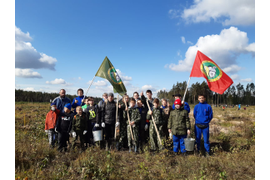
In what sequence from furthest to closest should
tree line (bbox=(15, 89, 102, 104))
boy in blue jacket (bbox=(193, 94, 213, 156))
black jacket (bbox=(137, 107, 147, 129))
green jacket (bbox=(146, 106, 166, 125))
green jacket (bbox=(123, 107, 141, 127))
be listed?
tree line (bbox=(15, 89, 102, 104)) < black jacket (bbox=(137, 107, 147, 129)) < green jacket (bbox=(123, 107, 141, 127)) < green jacket (bbox=(146, 106, 166, 125)) < boy in blue jacket (bbox=(193, 94, 213, 156))

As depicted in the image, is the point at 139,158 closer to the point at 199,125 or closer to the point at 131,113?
the point at 131,113

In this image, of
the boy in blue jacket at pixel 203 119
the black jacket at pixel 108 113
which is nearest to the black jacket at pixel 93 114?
the black jacket at pixel 108 113

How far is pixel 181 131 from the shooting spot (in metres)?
6.03

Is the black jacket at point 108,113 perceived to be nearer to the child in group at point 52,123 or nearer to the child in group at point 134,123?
the child in group at point 134,123

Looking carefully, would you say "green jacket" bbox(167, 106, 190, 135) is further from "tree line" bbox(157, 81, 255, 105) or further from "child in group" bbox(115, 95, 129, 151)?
"tree line" bbox(157, 81, 255, 105)

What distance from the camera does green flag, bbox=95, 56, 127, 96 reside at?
7.38 meters

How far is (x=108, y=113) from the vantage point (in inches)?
275

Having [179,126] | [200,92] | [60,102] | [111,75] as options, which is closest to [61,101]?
[60,102]

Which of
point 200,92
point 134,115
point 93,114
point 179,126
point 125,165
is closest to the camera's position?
point 125,165

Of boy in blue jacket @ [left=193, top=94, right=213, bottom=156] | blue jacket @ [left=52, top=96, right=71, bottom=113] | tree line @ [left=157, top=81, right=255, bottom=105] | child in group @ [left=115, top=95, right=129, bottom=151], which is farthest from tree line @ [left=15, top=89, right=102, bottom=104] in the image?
boy in blue jacket @ [left=193, top=94, right=213, bottom=156]

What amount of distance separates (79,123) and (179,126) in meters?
3.91

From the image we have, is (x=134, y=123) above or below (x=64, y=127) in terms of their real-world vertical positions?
above

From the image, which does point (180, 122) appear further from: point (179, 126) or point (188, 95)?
point (188, 95)
